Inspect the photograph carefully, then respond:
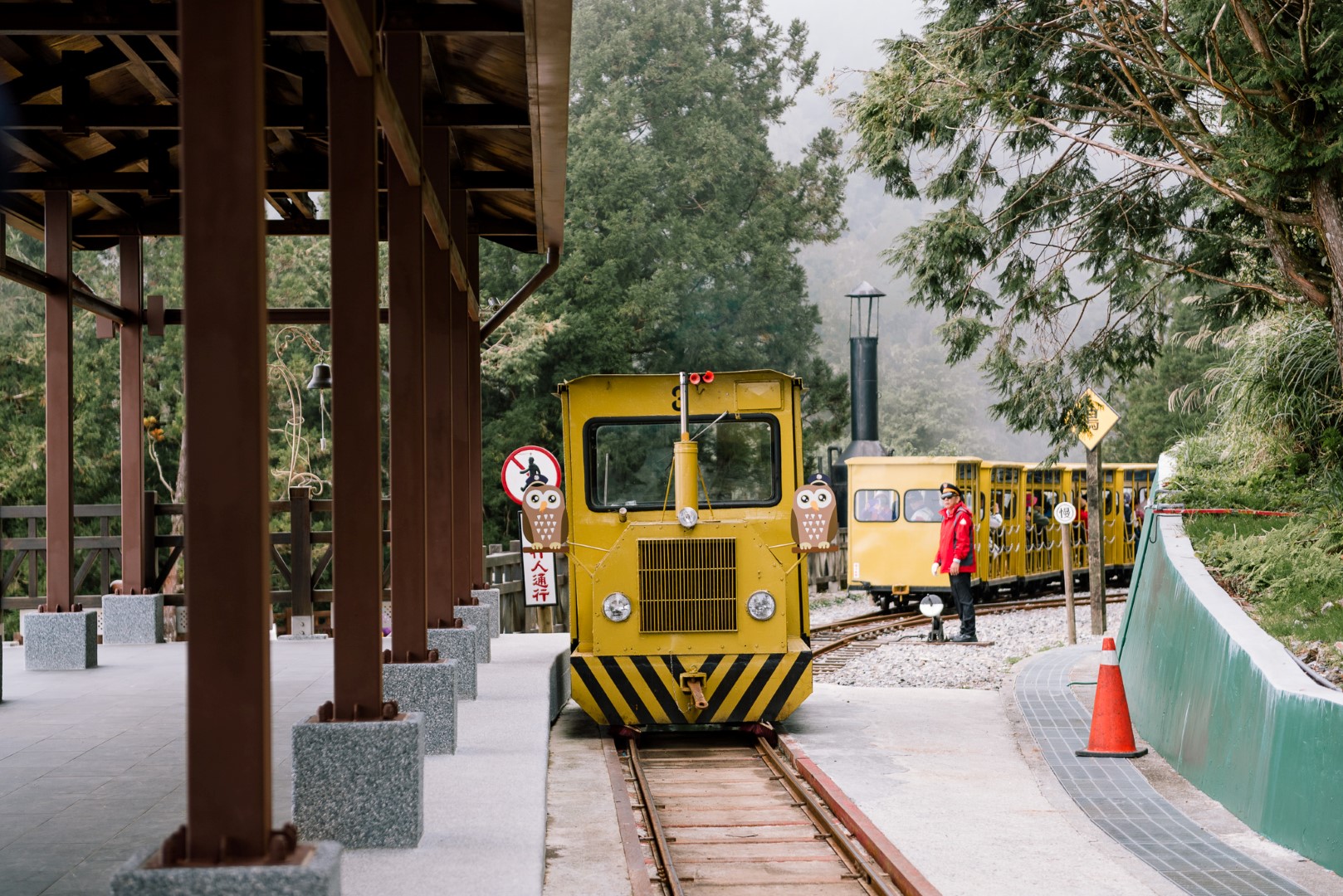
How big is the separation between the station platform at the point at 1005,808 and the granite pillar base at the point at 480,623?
929 millimetres

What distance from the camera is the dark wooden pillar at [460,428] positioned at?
459 inches

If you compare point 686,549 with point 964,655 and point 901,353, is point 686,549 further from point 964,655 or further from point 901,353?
point 901,353

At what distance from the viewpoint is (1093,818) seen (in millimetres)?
7703

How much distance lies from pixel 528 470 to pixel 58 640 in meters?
5.01

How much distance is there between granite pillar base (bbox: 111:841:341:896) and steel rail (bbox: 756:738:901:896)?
3.41 m

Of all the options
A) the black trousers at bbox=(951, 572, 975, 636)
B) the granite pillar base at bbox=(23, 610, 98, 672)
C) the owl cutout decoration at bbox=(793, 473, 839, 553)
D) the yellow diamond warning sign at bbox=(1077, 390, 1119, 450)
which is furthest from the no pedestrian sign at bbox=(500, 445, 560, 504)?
the black trousers at bbox=(951, 572, 975, 636)

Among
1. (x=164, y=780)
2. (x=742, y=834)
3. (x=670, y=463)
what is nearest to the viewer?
(x=164, y=780)

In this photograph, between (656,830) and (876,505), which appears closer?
(656,830)

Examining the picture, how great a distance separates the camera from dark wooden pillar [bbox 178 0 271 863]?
366 cm

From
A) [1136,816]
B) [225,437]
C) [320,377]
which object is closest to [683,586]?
[1136,816]

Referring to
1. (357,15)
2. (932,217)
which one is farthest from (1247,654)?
(932,217)

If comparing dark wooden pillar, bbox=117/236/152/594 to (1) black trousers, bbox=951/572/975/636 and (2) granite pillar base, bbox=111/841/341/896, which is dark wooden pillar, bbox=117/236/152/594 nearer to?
(1) black trousers, bbox=951/572/975/636

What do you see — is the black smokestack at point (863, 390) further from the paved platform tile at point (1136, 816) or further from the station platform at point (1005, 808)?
the paved platform tile at point (1136, 816)

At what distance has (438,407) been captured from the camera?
33.7 feet
